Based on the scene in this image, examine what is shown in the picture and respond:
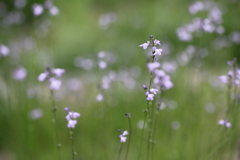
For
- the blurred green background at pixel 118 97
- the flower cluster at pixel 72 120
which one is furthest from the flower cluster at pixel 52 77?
the blurred green background at pixel 118 97

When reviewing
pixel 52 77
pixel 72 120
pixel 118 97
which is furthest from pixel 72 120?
pixel 118 97

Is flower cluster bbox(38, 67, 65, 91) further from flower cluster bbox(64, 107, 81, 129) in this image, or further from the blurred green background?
the blurred green background

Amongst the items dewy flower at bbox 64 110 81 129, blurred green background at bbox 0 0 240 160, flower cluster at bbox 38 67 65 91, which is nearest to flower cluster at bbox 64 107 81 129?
dewy flower at bbox 64 110 81 129

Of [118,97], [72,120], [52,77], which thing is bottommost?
[72,120]

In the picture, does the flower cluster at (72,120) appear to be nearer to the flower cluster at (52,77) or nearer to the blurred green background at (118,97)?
the flower cluster at (52,77)

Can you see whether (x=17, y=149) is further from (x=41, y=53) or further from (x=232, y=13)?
(x=232, y=13)

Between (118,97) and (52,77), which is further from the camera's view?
(118,97)

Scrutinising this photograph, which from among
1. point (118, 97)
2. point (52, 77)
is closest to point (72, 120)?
point (52, 77)

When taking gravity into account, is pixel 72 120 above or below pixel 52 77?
below

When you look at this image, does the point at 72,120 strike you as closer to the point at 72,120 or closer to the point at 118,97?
the point at 72,120
